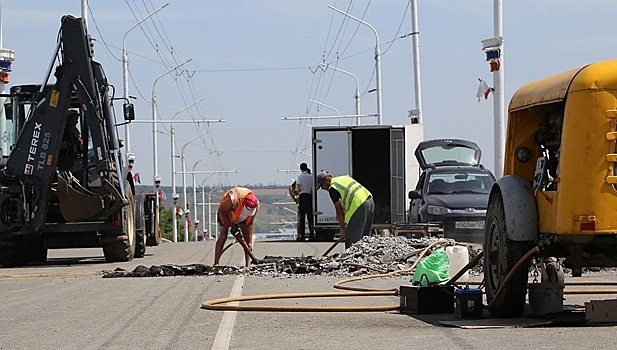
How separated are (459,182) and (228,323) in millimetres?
16801

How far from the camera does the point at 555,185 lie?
10.9 m

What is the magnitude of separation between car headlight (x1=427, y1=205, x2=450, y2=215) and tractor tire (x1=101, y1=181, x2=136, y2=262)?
653 cm

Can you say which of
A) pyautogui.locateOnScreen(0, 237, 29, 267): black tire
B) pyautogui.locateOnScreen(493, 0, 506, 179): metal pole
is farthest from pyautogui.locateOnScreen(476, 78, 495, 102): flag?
pyautogui.locateOnScreen(0, 237, 29, 267): black tire

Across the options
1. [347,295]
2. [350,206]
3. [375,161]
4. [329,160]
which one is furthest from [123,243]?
[375,161]

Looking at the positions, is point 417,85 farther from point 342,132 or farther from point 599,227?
point 599,227

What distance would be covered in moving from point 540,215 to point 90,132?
1323cm

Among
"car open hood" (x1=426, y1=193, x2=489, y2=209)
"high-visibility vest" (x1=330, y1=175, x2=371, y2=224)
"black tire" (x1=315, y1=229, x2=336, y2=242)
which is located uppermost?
"high-visibility vest" (x1=330, y1=175, x2=371, y2=224)

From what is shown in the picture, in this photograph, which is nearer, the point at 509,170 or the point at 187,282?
the point at 509,170

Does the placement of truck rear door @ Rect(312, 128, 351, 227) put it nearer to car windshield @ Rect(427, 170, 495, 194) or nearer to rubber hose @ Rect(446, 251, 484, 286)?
car windshield @ Rect(427, 170, 495, 194)

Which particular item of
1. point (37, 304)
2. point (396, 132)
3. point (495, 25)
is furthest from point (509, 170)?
point (396, 132)

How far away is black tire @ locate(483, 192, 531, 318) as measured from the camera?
11305 millimetres

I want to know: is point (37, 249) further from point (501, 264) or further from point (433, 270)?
point (501, 264)

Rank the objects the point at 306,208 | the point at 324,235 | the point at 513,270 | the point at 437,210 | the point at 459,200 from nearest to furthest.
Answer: the point at 513,270 → the point at 437,210 → the point at 459,200 → the point at 306,208 → the point at 324,235

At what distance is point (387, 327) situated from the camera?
1109 cm
